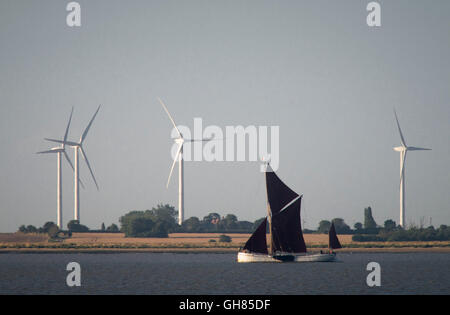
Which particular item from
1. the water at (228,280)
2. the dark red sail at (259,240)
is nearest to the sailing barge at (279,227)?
the dark red sail at (259,240)

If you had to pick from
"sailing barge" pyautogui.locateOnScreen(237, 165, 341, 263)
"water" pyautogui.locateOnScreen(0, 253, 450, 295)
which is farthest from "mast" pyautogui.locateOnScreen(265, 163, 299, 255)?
"water" pyautogui.locateOnScreen(0, 253, 450, 295)

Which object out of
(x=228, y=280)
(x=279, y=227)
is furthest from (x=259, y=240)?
(x=228, y=280)

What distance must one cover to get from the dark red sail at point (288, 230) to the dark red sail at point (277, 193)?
106 cm

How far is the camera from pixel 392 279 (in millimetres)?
101250

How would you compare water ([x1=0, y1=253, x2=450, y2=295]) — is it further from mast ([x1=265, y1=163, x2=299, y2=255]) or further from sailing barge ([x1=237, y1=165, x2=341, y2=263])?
mast ([x1=265, y1=163, x2=299, y2=255])

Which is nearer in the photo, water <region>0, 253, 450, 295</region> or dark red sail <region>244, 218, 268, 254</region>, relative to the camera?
water <region>0, 253, 450, 295</region>

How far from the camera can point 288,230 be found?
13038 centimetres

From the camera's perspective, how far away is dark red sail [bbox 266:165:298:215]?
129m

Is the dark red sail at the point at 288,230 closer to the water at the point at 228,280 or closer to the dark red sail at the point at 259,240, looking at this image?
the dark red sail at the point at 259,240

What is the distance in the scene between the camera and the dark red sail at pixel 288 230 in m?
129

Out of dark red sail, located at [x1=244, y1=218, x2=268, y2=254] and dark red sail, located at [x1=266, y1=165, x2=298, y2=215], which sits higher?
dark red sail, located at [x1=266, y1=165, x2=298, y2=215]

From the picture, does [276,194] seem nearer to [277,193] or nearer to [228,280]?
[277,193]

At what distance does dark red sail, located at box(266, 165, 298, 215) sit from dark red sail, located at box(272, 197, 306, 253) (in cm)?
106
